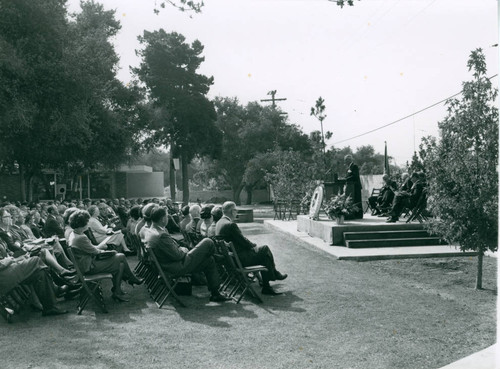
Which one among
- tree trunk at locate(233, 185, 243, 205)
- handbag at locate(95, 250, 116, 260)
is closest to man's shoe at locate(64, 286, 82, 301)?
handbag at locate(95, 250, 116, 260)

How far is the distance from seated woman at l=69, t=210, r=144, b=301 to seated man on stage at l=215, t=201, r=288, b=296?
152 cm

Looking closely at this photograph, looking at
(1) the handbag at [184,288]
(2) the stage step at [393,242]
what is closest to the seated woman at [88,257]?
(1) the handbag at [184,288]

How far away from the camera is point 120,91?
2941 cm

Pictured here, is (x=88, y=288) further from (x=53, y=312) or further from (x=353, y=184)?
(x=353, y=184)

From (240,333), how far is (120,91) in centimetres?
2542

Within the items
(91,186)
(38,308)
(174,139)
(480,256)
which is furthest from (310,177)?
(38,308)

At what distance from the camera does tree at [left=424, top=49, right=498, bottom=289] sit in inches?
317

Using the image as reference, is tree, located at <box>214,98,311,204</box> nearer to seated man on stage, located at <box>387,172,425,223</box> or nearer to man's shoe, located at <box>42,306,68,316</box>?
seated man on stage, located at <box>387,172,425,223</box>

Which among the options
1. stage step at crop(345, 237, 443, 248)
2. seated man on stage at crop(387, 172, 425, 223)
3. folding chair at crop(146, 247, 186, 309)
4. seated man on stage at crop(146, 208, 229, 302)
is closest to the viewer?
folding chair at crop(146, 247, 186, 309)

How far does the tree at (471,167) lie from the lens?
805cm

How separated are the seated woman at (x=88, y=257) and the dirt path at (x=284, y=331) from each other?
44cm

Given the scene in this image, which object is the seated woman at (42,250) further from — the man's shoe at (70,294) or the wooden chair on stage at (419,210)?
the wooden chair on stage at (419,210)

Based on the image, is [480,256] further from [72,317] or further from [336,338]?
[72,317]

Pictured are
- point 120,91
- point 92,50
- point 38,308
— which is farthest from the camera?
point 120,91
